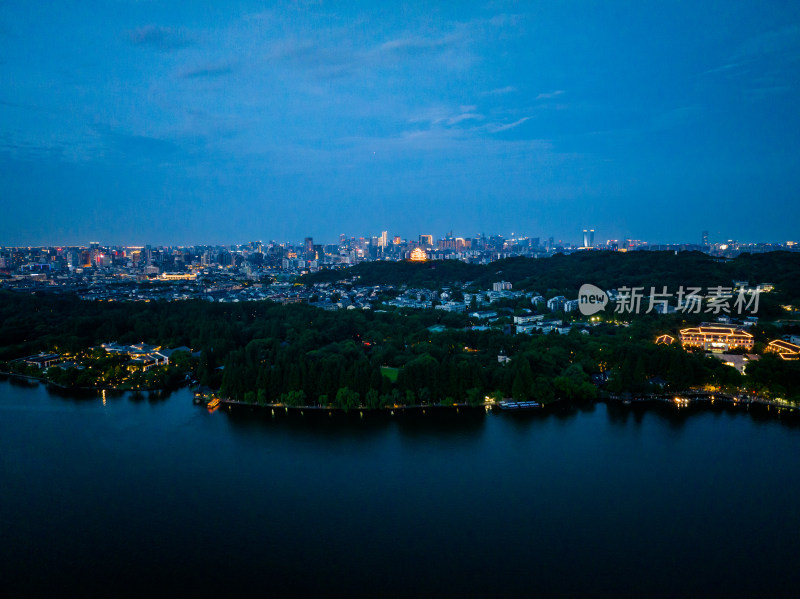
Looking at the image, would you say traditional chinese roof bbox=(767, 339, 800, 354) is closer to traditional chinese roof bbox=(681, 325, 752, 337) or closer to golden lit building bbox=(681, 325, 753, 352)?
golden lit building bbox=(681, 325, 753, 352)

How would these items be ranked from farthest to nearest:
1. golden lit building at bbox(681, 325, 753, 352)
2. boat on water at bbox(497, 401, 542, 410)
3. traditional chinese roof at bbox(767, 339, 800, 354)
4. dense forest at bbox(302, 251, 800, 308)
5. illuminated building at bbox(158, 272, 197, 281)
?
1. illuminated building at bbox(158, 272, 197, 281)
2. dense forest at bbox(302, 251, 800, 308)
3. golden lit building at bbox(681, 325, 753, 352)
4. traditional chinese roof at bbox(767, 339, 800, 354)
5. boat on water at bbox(497, 401, 542, 410)

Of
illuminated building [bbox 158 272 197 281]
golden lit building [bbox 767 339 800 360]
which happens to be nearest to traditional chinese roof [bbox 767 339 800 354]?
golden lit building [bbox 767 339 800 360]

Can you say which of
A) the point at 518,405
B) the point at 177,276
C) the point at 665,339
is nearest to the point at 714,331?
the point at 665,339

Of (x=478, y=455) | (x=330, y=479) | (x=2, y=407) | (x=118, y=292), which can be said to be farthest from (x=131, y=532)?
(x=118, y=292)

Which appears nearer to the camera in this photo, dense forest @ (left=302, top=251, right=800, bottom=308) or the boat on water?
the boat on water

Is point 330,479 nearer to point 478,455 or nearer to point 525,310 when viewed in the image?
point 478,455

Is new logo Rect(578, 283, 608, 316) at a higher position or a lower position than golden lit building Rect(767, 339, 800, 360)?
higher
